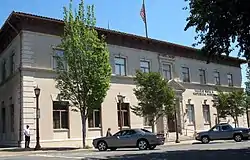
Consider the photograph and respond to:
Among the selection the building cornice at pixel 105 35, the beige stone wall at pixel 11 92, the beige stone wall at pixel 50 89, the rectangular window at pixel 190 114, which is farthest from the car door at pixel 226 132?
the beige stone wall at pixel 11 92

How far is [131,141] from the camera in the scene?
24.9 metres

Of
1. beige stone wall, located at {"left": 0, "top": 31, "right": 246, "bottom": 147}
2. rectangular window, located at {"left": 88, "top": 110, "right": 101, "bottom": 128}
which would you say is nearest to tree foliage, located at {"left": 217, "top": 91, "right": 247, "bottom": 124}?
beige stone wall, located at {"left": 0, "top": 31, "right": 246, "bottom": 147}

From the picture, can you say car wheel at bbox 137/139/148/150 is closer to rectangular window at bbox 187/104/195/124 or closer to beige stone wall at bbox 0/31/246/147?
beige stone wall at bbox 0/31/246/147

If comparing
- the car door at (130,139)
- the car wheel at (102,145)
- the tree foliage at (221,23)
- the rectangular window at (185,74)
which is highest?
the rectangular window at (185,74)

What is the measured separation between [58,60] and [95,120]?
7.17 m

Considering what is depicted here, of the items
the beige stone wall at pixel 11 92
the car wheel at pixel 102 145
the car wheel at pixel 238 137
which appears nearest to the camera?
the car wheel at pixel 102 145

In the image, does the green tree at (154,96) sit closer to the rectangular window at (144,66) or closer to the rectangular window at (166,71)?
the rectangular window at (144,66)

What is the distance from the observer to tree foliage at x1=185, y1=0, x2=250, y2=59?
14.2m

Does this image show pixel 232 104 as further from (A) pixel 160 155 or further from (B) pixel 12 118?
(A) pixel 160 155

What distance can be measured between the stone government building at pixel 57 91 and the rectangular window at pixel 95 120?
0.28ft

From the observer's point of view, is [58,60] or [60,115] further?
[60,115]

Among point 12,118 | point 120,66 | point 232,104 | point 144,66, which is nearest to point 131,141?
point 12,118

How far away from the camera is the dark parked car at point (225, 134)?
32.2 meters

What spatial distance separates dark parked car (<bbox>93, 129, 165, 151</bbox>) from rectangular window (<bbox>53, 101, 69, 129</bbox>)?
649cm
